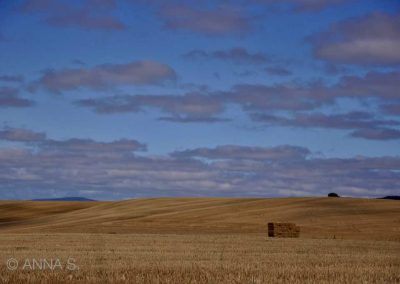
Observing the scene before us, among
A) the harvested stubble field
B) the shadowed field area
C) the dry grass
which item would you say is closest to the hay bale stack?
the shadowed field area

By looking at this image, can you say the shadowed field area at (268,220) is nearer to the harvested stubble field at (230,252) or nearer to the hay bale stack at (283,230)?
the harvested stubble field at (230,252)

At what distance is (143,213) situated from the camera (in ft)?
217

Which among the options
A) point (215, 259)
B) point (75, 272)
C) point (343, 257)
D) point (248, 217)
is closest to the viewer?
point (75, 272)

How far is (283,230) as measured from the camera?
4059 cm

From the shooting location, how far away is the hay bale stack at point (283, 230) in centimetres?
4047

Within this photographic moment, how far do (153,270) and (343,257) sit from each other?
9161 mm

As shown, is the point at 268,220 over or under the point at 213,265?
over

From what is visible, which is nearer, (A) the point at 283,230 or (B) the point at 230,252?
(B) the point at 230,252

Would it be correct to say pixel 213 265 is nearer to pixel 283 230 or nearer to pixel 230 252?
pixel 230 252

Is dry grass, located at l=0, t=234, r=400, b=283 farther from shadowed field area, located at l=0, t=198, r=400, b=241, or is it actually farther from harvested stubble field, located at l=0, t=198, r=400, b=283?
shadowed field area, located at l=0, t=198, r=400, b=241

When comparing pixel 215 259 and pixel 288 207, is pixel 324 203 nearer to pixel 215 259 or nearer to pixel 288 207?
pixel 288 207

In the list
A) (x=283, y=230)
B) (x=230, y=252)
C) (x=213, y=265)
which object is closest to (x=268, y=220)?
(x=283, y=230)

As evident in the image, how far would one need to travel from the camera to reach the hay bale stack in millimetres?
40469

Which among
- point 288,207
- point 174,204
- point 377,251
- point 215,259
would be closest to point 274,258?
point 215,259
